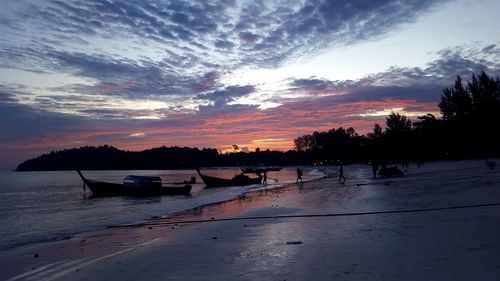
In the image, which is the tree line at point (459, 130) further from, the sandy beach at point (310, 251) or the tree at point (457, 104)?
the sandy beach at point (310, 251)

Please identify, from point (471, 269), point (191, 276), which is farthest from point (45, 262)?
point (471, 269)

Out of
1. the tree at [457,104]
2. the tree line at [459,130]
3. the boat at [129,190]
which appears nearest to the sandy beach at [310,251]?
the boat at [129,190]

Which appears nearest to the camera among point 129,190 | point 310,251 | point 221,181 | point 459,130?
point 310,251

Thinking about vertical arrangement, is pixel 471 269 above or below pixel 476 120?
below

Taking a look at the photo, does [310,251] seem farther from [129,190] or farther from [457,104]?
[457,104]

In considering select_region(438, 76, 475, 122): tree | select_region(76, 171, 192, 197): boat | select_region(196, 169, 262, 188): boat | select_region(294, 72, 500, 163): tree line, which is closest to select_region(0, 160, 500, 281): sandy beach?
select_region(76, 171, 192, 197): boat

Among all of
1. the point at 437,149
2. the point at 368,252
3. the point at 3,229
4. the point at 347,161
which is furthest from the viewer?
the point at 347,161

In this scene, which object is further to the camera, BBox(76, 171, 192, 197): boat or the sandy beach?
BBox(76, 171, 192, 197): boat

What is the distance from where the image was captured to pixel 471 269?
625 centimetres

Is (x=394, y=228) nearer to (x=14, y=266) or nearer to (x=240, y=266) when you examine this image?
(x=240, y=266)

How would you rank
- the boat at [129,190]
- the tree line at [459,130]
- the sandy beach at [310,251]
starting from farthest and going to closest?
the tree line at [459,130] → the boat at [129,190] → the sandy beach at [310,251]

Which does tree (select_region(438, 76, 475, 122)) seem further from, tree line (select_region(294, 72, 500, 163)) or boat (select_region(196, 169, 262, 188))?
boat (select_region(196, 169, 262, 188))

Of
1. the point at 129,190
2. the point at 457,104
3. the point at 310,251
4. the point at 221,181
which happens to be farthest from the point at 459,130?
the point at 310,251

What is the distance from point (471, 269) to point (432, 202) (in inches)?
406
